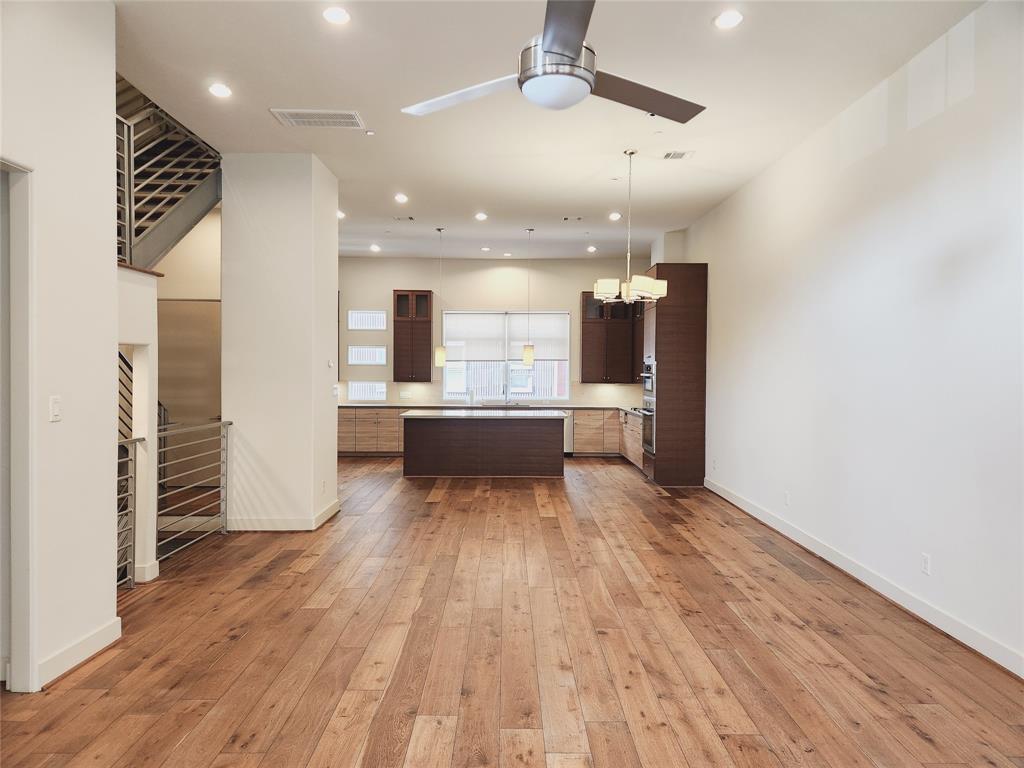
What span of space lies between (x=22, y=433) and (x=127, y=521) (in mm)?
1598

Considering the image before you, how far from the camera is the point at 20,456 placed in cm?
257

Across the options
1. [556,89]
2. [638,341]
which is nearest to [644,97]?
[556,89]

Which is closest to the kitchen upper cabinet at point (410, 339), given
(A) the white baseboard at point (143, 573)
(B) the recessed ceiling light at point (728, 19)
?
(A) the white baseboard at point (143, 573)

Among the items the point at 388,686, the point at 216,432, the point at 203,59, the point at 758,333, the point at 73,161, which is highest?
the point at 203,59

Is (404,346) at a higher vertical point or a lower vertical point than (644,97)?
lower

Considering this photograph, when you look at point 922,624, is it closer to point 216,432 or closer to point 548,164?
point 548,164

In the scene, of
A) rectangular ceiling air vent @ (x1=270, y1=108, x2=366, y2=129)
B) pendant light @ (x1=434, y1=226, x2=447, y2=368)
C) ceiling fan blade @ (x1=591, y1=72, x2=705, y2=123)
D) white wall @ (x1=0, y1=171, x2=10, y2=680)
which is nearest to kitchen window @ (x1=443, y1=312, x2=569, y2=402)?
pendant light @ (x1=434, y1=226, x2=447, y2=368)

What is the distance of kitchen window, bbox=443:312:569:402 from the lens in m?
10.4

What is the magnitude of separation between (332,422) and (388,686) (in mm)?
3583

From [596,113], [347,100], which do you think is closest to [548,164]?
[596,113]

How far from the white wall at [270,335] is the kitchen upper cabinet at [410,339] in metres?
4.75

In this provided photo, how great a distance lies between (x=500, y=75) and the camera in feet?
12.4

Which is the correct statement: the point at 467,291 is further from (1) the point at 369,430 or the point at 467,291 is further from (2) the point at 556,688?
(2) the point at 556,688

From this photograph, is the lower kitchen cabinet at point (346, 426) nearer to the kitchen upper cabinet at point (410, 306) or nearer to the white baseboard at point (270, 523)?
the kitchen upper cabinet at point (410, 306)
